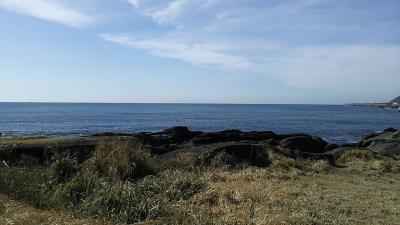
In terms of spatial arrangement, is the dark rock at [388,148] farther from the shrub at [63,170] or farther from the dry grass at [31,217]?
the dry grass at [31,217]

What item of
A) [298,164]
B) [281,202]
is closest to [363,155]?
[298,164]

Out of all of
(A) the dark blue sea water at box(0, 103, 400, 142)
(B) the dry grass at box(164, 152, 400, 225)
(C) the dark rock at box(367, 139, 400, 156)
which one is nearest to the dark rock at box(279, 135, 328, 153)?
(C) the dark rock at box(367, 139, 400, 156)

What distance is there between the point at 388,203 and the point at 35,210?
28.1ft

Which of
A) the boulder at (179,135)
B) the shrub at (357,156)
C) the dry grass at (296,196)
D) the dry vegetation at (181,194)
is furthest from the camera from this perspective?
the boulder at (179,135)

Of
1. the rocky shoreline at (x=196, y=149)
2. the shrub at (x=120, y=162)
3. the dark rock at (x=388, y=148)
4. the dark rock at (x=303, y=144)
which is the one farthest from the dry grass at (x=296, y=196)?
the dark rock at (x=388, y=148)

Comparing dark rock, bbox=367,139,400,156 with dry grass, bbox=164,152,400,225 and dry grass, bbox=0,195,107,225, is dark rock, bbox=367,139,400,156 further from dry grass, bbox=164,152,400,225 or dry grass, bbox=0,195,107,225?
dry grass, bbox=0,195,107,225

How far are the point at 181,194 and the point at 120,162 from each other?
2.49 m

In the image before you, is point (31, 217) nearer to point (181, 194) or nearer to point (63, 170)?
point (63, 170)

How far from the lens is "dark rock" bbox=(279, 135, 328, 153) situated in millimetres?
24339

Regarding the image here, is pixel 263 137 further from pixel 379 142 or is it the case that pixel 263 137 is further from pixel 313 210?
pixel 313 210

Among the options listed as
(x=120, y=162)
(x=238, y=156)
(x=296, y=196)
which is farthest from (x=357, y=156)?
(x=120, y=162)

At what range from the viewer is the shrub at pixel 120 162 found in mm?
12546

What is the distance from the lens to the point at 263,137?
107 ft

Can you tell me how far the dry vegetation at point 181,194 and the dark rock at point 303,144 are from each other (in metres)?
6.88
